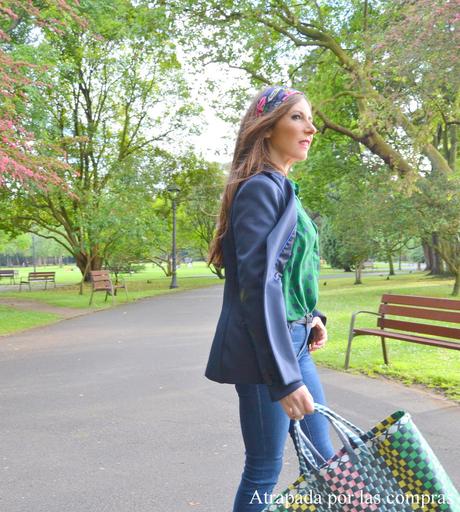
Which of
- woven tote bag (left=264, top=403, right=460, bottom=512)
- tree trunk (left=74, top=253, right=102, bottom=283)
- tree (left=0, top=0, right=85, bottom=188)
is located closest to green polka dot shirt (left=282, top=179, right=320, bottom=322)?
woven tote bag (left=264, top=403, right=460, bottom=512)

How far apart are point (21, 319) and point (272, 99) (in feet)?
40.9

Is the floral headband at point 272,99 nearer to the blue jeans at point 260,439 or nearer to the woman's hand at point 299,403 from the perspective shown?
the blue jeans at point 260,439

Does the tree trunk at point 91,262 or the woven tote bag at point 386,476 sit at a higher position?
the tree trunk at point 91,262

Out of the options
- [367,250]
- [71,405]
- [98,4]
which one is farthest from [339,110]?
[71,405]

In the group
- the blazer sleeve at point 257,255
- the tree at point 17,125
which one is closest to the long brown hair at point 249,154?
the blazer sleeve at point 257,255

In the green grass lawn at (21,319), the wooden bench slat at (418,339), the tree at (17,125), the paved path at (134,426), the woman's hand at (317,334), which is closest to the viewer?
the woman's hand at (317,334)

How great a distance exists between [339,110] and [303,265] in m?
21.0

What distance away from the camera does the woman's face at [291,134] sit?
221 cm

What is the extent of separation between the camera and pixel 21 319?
13336 millimetres

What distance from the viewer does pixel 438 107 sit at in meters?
14.0

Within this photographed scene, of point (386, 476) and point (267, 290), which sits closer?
point (386, 476)

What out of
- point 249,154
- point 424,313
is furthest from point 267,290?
point 424,313

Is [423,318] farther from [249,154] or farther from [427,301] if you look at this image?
[249,154]

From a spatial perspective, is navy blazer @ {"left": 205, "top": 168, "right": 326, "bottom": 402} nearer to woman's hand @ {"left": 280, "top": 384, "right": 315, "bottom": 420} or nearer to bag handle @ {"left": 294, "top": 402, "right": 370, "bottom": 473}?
woman's hand @ {"left": 280, "top": 384, "right": 315, "bottom": 420}
